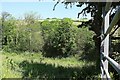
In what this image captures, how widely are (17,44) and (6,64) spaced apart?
6.74 metres

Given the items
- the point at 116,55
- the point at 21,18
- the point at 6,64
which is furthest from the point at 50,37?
the point at 116,55

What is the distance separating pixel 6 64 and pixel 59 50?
20.7 ft

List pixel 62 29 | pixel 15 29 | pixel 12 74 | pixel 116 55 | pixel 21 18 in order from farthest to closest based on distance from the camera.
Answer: pixel 21 18 → pixel 15 29 → pixel 62 29 → pixel 12 74 → pixel 116 55

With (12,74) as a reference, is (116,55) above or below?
above

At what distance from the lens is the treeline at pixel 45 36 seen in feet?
46.1

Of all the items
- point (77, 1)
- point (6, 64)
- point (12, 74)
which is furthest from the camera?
point (6, 64)

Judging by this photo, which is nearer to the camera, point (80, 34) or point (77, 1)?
point (77, 1)

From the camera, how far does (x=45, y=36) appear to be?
47.6 feet

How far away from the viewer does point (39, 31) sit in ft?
48.6

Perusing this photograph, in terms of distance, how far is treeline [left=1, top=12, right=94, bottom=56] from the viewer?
14055 millimetres

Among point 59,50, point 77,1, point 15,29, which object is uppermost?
point 77,1

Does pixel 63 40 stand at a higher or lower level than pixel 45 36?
lower

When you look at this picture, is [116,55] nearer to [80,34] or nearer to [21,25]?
[80,34]

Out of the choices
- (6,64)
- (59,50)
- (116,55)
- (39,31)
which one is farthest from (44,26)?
(116,55)
